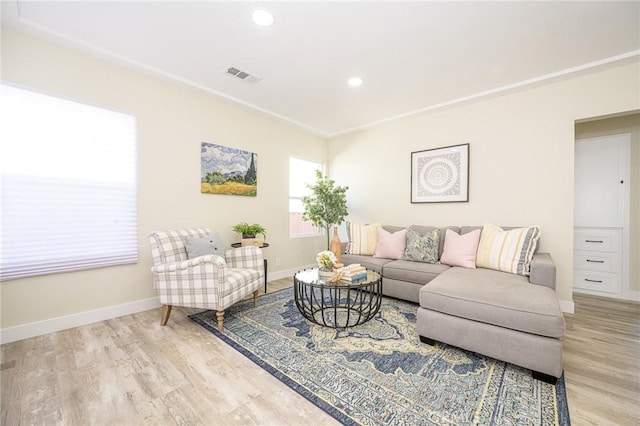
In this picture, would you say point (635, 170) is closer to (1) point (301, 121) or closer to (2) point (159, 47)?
(1) point (301, 121)

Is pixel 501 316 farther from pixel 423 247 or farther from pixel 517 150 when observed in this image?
pixel 517 150

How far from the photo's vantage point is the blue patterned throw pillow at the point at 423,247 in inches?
123

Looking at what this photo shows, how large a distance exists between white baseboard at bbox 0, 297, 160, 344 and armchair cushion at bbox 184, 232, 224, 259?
81cm

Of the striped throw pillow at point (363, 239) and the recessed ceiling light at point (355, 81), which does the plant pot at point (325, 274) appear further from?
the recessed ceiling light at point (355, 81)

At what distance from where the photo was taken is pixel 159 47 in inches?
93.5

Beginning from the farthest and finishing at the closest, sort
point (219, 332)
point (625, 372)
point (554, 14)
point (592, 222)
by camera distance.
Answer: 1. point (592, 222)
2. point (219, 332)
3. point (554, 14)
4. point (625, 372)

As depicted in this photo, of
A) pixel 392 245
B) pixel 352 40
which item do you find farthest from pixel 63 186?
pixel 392 245

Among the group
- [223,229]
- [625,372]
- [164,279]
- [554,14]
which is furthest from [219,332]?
[554,14]

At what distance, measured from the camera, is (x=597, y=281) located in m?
3.31

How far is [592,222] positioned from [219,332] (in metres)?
4.71

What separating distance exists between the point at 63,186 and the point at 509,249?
14.3 ft

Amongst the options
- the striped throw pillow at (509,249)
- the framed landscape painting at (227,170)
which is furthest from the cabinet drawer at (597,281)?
the framed landscape painting at (227,170)

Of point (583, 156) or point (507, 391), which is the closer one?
point (507, 391)

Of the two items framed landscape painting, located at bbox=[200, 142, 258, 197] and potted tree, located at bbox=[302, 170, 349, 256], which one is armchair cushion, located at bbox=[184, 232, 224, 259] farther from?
potted tree, located at bbox=[302, 170, 349, 256]
